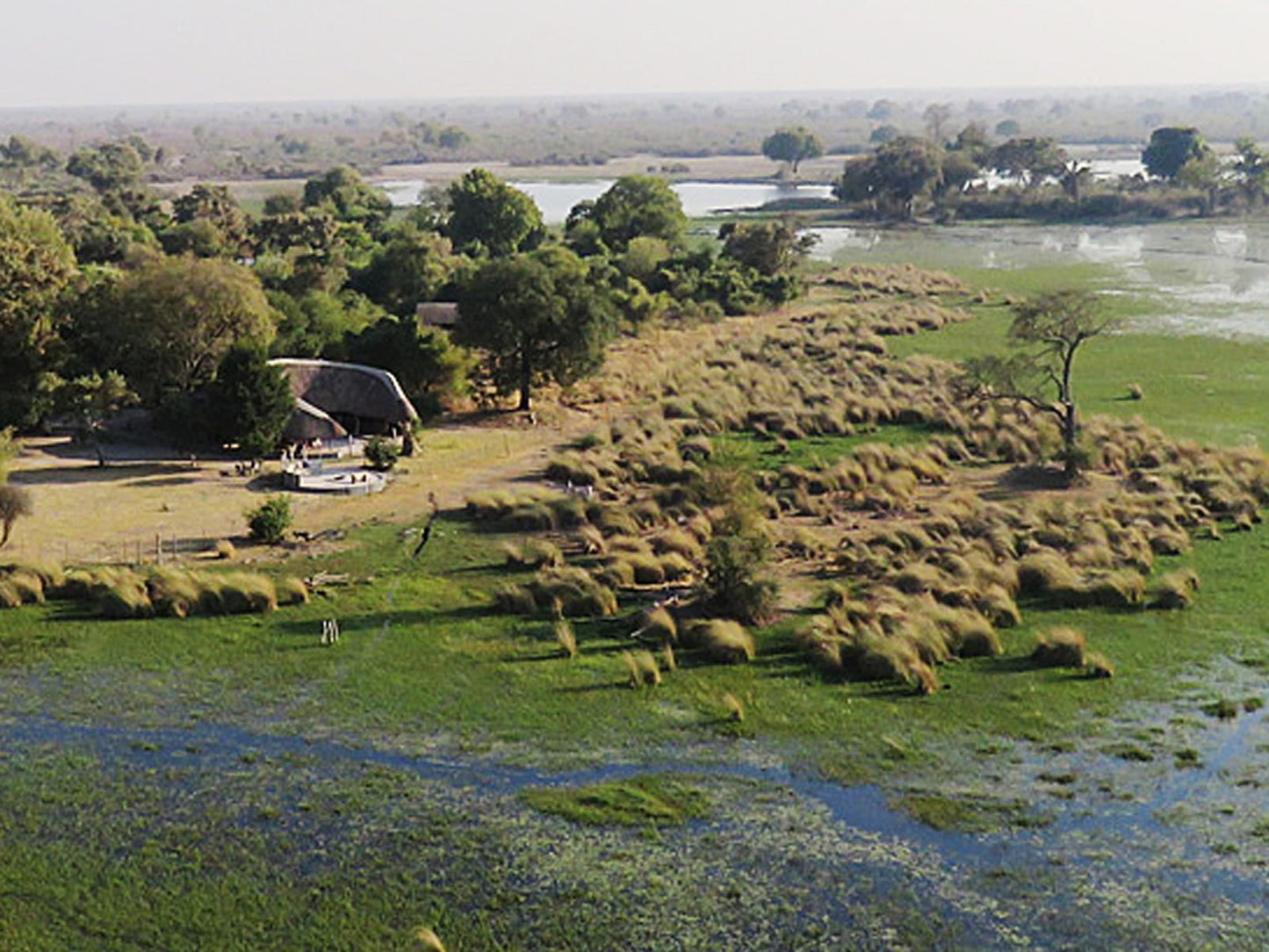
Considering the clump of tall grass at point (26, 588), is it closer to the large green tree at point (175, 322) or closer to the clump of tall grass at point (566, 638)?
the clump of tall grass at point (566, 638)

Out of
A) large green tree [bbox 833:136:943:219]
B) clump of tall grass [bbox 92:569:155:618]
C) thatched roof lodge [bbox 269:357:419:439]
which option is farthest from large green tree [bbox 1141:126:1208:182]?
clump of tall grass [bbox 92:569:155:618]

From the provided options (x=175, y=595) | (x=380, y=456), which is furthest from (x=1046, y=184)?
(x=175, y=595)

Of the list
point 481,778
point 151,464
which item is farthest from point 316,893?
point 151,464

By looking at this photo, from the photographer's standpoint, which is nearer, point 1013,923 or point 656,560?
point 1013,923

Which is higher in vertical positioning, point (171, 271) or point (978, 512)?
point (171, 271)

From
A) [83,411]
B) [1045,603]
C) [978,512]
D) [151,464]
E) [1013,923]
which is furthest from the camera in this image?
[83,411]

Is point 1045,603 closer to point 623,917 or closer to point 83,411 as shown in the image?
point 623,917

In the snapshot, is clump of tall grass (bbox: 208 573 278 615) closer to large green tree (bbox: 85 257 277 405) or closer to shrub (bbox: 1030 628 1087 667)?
shrub (bbox: 1030 628 1087 667)
